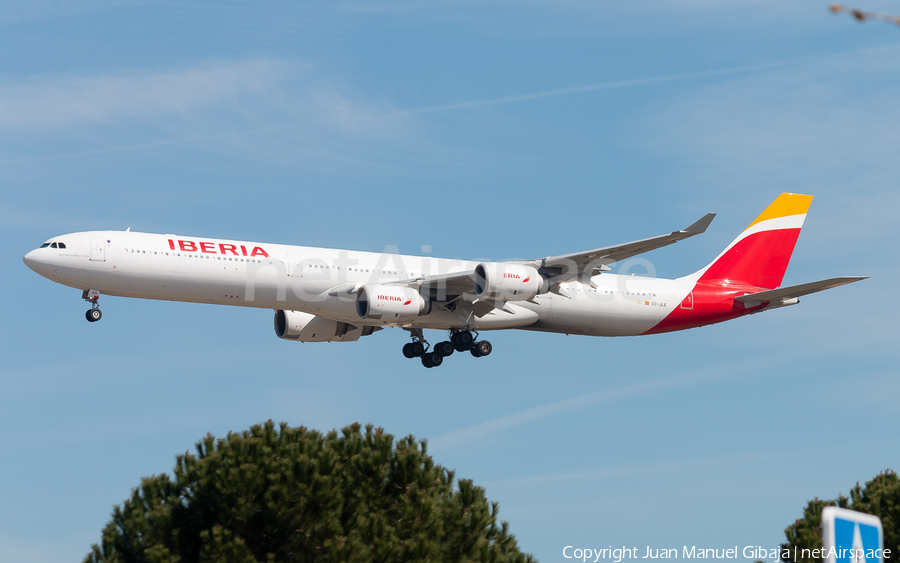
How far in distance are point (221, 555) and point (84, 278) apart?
Result: 13.3 metres

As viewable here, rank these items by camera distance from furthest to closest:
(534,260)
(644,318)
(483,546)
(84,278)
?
1. (644,318)
2. (534,260)
3. (84,278)
4. (483,546)

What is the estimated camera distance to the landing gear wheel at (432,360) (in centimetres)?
4028

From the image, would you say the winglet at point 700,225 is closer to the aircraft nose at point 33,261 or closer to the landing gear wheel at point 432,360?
the landing gear wheel at point 432,360

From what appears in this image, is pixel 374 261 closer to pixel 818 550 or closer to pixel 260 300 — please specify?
pixel 260 300

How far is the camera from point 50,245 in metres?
34.3

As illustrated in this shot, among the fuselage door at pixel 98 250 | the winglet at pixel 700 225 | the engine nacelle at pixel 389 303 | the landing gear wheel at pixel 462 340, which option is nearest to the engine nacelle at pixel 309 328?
the landing gear wheel at pixel 462 340

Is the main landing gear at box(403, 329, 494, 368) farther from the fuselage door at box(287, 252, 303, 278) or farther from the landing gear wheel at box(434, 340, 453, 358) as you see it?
the fuselage door at box(287, 252, 303, 278)

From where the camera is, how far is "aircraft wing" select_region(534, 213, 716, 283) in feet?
108

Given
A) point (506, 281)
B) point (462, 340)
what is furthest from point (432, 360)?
point (506, 281)

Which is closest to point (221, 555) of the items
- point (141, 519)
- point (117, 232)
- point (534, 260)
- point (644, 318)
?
point (141, 519)

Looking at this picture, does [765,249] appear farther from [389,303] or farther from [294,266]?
[294,266]

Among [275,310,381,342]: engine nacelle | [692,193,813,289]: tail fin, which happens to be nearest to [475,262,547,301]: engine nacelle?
[275,310,381,342]: engine nacelle

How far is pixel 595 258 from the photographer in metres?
35.7

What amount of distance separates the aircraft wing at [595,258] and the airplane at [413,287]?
2.0 inches
